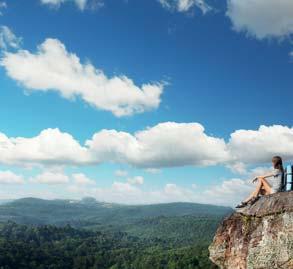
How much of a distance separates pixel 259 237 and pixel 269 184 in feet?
9.46

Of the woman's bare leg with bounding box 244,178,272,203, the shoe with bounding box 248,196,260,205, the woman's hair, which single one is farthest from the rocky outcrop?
the woman's hair

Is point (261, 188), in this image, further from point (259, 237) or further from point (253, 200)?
point (259, 237)

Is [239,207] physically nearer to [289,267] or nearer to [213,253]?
[213,253]

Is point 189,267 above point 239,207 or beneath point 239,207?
beneath

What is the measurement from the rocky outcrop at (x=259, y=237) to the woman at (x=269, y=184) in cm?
51

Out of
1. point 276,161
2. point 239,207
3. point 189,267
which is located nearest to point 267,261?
point 239,207

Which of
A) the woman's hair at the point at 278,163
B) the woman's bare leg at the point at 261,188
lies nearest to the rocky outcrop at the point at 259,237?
the woman's bare leg at the point at 261,188

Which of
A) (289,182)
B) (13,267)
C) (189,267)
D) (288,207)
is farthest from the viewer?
(13,267)

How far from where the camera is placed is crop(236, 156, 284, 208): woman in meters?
17.5

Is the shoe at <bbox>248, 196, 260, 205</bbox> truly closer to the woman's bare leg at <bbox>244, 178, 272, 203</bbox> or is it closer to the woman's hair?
the woman's bare leg at <bbox>244, 178, 272, 203</bbox>

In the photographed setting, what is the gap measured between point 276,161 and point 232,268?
4.80 meters


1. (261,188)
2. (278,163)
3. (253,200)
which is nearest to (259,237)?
(253,200)

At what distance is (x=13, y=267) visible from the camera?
199750mm

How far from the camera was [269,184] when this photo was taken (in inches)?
708
